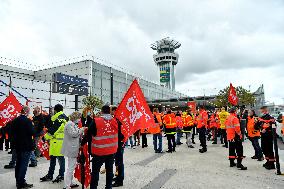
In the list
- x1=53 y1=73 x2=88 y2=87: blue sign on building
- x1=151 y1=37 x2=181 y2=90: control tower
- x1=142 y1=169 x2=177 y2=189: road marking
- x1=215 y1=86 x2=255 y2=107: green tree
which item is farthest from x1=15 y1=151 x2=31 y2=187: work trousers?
x1=151 y1=37 x2=181 y2=90: control tower

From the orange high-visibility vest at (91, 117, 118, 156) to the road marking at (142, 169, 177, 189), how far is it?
1.61 m

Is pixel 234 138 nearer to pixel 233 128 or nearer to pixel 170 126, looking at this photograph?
pixel 233 128

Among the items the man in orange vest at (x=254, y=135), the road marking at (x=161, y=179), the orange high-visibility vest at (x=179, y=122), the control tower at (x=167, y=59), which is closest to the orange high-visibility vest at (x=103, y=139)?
the road marking at (x=161, y=179)

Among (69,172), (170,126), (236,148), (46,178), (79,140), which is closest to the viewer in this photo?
(69,172)

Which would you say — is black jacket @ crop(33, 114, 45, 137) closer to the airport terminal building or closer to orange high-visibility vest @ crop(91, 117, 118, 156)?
orange high-visibility vest @ crop(91, 117, 118, 156)

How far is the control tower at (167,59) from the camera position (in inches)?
5300

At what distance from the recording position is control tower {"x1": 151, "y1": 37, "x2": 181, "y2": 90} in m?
135

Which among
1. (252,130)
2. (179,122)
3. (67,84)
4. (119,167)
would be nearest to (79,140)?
(119,167)

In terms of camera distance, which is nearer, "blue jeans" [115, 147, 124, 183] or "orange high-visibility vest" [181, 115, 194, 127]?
"blue jeans" [115, 147, 124, 183]

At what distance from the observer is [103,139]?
15.5 feet

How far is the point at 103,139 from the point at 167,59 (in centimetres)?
13323

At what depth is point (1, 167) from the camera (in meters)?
7.96

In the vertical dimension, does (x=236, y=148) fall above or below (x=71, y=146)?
below

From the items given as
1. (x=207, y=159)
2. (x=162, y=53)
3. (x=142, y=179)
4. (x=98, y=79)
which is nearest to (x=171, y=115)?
(x=207, y=159)
